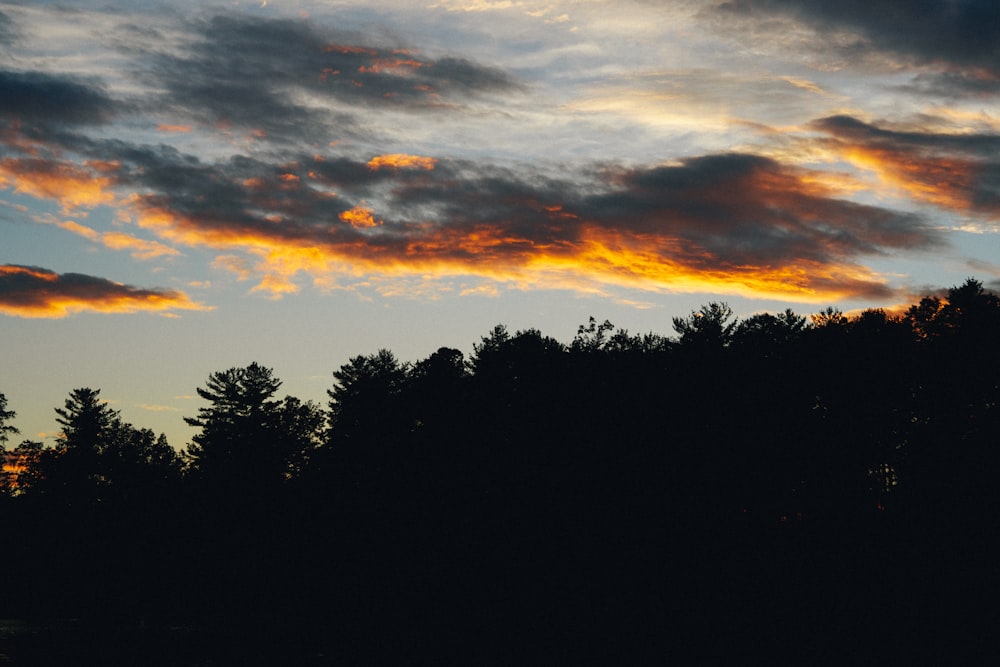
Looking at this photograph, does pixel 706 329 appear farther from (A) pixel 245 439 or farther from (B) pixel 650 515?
(A) pixel 245 439

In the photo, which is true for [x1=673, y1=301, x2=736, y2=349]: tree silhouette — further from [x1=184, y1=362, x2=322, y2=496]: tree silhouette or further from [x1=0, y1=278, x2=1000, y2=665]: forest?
[x1=184, y1=362, x2=322, y2=496]: tree silhouette

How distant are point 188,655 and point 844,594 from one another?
39.1 metres

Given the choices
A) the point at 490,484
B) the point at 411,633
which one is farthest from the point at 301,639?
the point at 490,484

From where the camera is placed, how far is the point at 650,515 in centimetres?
6481

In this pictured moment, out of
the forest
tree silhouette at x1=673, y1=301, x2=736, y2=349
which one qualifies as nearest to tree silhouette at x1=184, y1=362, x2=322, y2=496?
the forest

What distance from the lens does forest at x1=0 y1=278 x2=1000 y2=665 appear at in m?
55.0

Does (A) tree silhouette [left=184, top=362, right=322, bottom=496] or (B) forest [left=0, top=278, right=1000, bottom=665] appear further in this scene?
(A) tree silhouette [left=184, top=362, right=322, bottom=496]

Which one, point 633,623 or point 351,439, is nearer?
point 633,623

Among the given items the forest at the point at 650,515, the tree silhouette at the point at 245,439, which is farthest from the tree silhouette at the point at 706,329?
the tree silhouette at the point at 245,439

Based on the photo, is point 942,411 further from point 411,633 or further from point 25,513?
point 25,513

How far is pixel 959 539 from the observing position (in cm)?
5472

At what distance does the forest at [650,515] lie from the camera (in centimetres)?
5500

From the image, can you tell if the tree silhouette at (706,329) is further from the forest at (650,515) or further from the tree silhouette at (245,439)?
the tree silhouette at (245,439)

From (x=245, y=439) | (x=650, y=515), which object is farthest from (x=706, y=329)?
(x=245, y=439)
